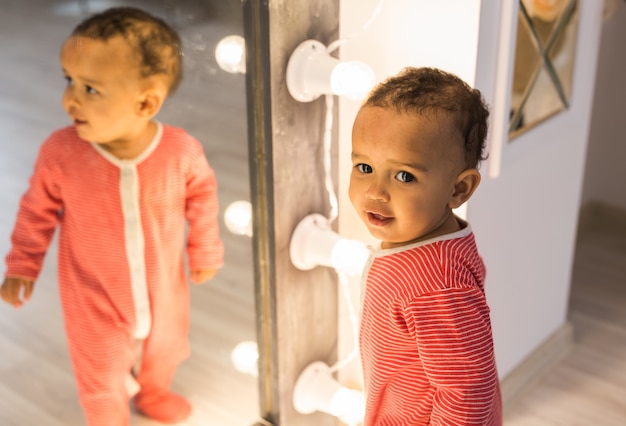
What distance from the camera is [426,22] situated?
55.2 inches

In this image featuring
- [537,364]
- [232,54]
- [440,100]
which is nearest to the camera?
[440,100]

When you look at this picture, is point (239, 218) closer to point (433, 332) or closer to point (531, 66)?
point (433, 332)

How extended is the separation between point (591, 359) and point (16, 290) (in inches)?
59.1

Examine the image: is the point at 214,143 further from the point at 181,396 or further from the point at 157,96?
the point at 181,396

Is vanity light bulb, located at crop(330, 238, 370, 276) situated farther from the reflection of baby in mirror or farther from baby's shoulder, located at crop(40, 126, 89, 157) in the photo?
baby's shoulder, located at crop(40, 126, 89, 157)

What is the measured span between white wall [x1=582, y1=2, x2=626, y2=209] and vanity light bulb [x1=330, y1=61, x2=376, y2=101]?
1485 millimetres

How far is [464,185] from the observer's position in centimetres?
113

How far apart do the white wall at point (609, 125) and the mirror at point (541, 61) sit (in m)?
0.94

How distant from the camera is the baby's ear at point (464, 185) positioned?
1.11 metres

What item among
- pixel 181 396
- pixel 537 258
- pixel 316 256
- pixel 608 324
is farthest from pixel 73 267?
pixel 608 324

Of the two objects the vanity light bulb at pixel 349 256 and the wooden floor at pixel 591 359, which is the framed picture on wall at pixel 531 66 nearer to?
the vanity light bulb at pixel 349 256

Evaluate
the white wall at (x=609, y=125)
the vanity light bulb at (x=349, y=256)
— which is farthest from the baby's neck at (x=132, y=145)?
the white wall at (x=609, y=125)

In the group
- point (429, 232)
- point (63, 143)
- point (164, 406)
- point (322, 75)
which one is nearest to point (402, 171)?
point (429, 232)

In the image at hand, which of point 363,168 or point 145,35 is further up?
point 145,35
